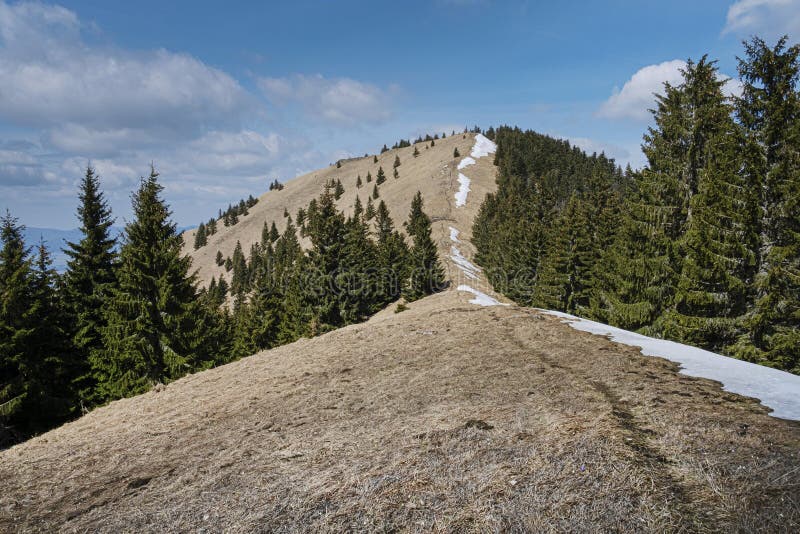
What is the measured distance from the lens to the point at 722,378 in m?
8.90

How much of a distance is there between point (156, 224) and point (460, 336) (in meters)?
18.5

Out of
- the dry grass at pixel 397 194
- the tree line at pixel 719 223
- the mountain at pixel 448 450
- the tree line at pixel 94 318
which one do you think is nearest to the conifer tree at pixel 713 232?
the tree line at pixel 719 223

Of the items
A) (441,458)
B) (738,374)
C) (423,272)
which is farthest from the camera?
(423,272)

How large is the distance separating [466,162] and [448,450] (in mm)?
111866

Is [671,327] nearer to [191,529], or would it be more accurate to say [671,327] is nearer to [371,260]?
[191,529]

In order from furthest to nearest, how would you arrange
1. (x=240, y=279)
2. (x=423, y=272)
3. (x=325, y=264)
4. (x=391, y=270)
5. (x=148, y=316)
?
(x=240, y=279) → (x=391, y=270) → (x=423, y=272) → (x=325, y=264) → (x=148, y=316)

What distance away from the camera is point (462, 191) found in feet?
313

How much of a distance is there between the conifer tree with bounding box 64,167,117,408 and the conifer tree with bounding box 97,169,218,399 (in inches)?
32.1

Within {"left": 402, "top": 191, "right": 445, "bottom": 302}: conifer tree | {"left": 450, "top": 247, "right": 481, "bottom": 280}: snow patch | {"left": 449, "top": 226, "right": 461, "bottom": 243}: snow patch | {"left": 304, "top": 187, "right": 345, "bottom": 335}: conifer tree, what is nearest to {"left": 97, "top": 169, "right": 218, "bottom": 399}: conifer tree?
Result: {"left": 304, "top": 187, "right": 345, "bottom": 335}: conifer tree

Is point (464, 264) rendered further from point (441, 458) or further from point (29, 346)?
point (441, 458)

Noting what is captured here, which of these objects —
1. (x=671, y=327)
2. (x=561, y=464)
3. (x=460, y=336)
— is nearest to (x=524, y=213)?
(x=671, y=327)

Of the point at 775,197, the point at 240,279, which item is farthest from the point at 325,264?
the point at 240,279

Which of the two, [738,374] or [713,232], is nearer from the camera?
[738,374]

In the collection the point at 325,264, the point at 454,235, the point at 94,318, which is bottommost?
the point at 94,318
